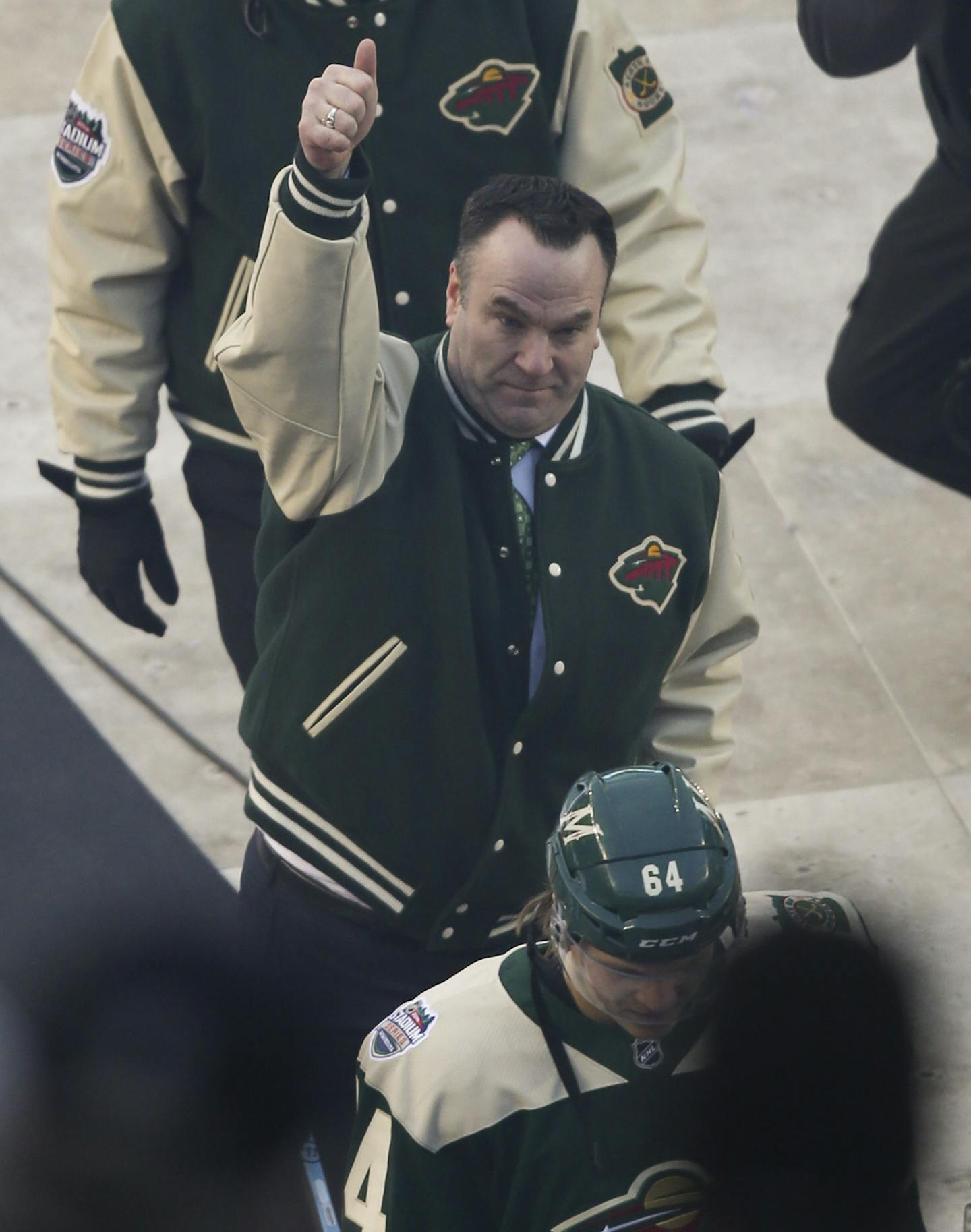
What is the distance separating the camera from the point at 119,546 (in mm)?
3715

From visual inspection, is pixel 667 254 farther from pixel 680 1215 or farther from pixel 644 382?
pixel 680 1215

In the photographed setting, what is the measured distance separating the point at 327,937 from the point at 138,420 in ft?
3.54

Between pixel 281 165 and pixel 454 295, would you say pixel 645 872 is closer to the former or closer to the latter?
pixel 454 295

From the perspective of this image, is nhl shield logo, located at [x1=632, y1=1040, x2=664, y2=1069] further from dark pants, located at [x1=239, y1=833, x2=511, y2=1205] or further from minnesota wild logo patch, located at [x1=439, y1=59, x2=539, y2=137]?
minnesota wild logo patch, located at [x1=439, y1=59, x2=539, y2=137]

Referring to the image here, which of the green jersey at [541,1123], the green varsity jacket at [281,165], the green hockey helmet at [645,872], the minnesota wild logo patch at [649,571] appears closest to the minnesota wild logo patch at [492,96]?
the green varsity jacket at [281,165]

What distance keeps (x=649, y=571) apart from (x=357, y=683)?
0.45m

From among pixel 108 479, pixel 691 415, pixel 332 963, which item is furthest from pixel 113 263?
pixel 332 963

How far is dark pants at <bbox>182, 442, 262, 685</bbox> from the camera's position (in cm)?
364

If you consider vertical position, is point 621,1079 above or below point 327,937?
above

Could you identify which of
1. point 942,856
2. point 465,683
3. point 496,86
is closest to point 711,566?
point 465,683

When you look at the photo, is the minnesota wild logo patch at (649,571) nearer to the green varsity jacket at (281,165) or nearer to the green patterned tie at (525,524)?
the green patterned tie at (525,524)

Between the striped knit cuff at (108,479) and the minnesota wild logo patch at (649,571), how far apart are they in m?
1.15

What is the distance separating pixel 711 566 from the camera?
A: 2979mm

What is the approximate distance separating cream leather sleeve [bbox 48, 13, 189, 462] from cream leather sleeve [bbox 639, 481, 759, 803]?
45.0 inches
